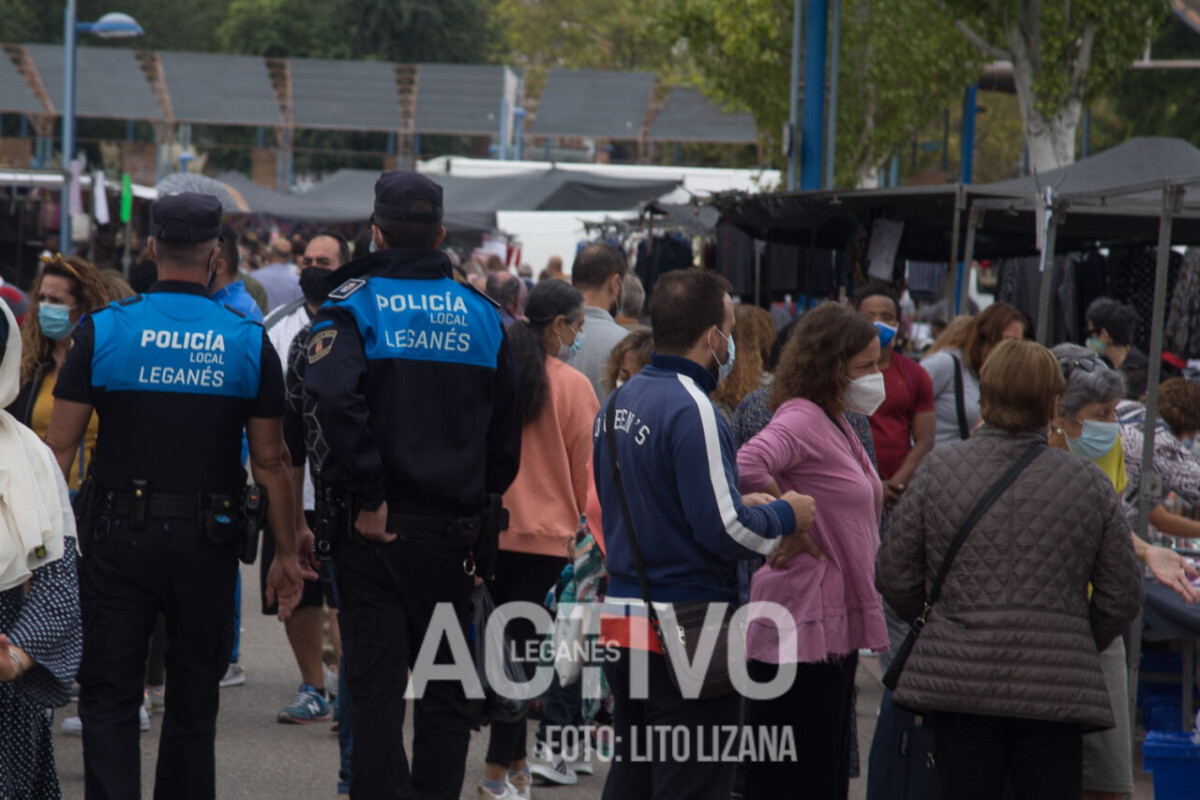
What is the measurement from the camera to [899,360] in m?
7.52

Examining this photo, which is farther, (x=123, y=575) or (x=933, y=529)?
(x=123, y=575)

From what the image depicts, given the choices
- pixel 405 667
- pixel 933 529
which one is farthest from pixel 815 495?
pixel 405 667

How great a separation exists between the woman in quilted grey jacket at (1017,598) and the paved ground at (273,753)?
7.56 ft

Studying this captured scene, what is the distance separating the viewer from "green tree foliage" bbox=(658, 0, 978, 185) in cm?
2322

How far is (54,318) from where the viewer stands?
627 centimetres

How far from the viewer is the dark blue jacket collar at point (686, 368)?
4152mm

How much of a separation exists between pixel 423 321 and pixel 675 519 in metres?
1.06

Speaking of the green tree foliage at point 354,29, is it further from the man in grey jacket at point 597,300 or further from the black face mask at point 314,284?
the black face mask at point 314,284

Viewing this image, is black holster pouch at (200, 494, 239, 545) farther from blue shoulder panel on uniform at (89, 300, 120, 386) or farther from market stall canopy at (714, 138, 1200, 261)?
market stall canopy at (714, 138, 1200, 261)

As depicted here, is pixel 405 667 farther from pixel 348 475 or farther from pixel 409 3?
pixel 409 3

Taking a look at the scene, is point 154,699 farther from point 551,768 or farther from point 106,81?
point 106,81

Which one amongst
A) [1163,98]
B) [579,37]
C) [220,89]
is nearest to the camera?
[1163,98]

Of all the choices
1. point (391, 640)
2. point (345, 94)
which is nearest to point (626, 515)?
point (391, 640)

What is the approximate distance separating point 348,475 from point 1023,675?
2.03m
